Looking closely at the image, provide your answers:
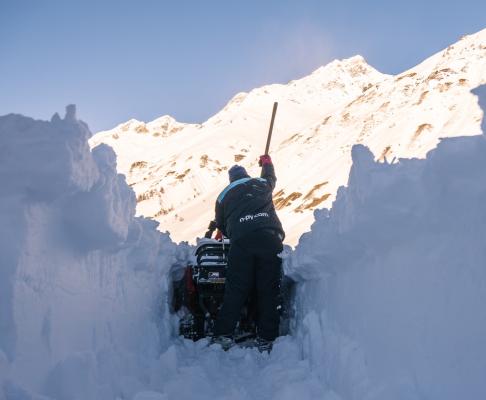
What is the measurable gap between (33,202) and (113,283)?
41.1 inches

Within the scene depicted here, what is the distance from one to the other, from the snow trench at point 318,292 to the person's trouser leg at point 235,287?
0.62m

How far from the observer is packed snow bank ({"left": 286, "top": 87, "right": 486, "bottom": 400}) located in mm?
1886

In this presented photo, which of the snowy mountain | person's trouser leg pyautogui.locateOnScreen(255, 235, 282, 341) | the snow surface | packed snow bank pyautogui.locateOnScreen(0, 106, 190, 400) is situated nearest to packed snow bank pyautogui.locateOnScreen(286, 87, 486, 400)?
the snow surface

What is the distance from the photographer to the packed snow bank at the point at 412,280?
1.89m

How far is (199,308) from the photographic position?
481cm

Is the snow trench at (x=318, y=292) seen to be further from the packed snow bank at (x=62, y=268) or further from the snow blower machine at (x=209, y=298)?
the snow blower machine at (x=209, y=298)

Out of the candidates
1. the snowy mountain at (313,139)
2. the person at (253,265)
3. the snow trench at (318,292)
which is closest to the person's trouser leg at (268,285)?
the person at (253,265)

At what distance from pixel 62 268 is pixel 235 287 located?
6.76 feet

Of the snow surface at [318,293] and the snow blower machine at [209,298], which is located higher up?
the snow surface at [318,293]

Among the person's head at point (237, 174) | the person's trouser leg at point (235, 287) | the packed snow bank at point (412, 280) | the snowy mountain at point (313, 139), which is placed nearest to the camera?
the packed snow bank at point (412, 280)

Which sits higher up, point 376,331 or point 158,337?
Answer: point 376,331

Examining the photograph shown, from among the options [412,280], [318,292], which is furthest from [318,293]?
[412,280]

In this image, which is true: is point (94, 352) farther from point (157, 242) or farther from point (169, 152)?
point (169, 152)

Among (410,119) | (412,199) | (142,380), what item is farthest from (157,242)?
(410,119)
